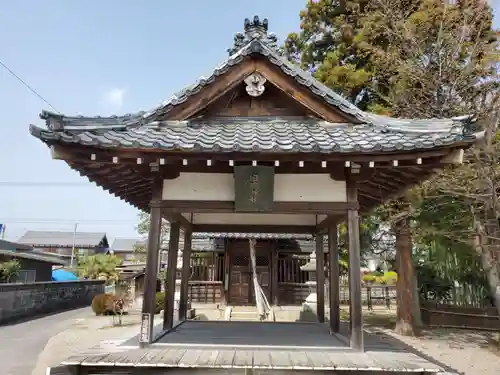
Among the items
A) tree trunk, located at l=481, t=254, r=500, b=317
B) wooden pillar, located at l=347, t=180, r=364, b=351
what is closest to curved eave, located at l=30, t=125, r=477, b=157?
wooden pillar, located at l=347, t=180, r=364, b=351

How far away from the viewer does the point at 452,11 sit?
11680 mm

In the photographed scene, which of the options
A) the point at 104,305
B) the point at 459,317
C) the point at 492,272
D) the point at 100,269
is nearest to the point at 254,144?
the point at 492,272

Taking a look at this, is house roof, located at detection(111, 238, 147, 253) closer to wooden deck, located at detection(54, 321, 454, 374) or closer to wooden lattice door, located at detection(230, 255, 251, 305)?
wooden lattice door, located at detection(230, 255, 251, 305)

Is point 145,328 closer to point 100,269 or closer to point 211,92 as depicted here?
point 211,92

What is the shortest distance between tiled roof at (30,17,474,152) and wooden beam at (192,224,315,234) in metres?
3.04

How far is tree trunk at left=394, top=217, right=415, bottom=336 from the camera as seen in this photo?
1334cm

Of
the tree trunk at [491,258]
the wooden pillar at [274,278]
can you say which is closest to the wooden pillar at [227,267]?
the wooden pillar at [274,278]

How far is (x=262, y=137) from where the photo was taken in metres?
5.33

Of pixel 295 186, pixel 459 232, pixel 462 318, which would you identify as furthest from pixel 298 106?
pixel 462 318

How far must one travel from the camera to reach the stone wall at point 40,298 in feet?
53.2

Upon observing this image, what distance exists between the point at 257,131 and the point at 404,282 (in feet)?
34.7

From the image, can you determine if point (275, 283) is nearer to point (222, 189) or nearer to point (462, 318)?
point (462, 318)

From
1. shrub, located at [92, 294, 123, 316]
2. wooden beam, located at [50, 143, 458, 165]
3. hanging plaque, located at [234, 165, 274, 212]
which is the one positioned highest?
wooden beam, located at [50, 143, 458, 165]

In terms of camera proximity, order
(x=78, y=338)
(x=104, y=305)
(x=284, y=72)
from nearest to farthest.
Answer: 1. (x=284, y=72)
2. (x=78, y=338)
3. (x=104, y=305)
